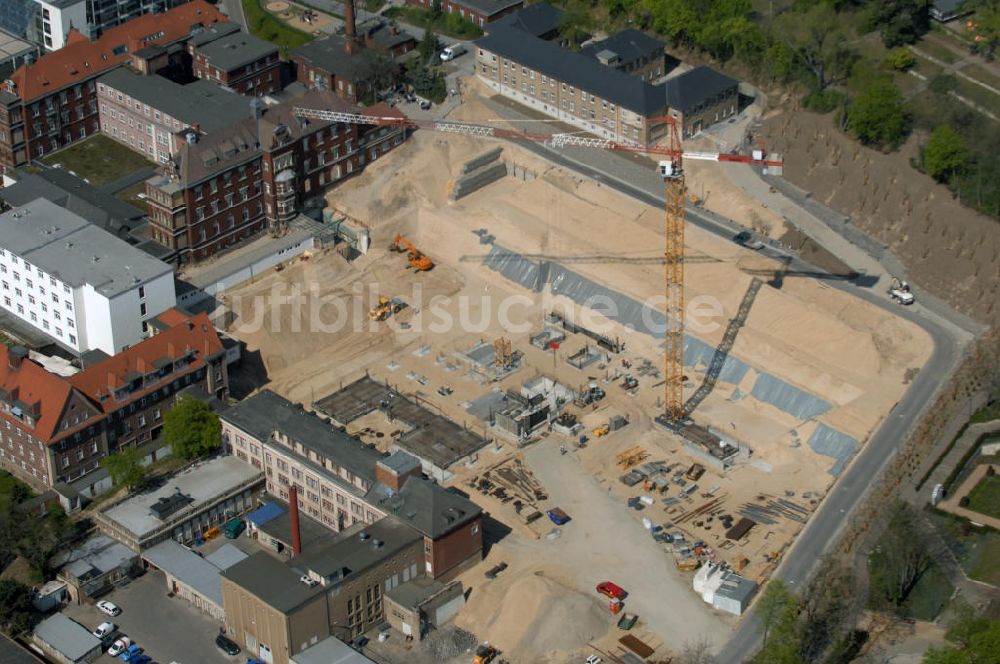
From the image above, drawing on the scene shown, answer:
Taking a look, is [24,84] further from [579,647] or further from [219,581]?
[579,647]

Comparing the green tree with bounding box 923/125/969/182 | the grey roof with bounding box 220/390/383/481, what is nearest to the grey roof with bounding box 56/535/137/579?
the grey roof with bounding box 220/390/383/481

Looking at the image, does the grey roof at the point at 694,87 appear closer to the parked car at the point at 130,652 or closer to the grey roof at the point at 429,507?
the grey roof at the point at 429,507

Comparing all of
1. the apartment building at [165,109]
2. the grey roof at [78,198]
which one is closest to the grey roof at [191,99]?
the apartment building at [165,109]

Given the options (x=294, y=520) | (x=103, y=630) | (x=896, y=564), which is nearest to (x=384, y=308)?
(x=294, y=520)

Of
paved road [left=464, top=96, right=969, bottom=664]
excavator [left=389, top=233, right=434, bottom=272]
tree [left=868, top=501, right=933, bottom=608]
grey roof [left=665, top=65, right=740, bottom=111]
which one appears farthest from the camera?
grey roof [left=665, top=65, right=740, bottom=111]

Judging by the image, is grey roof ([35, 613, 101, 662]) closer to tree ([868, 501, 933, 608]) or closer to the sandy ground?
tree ([868, 501, 933, 608])

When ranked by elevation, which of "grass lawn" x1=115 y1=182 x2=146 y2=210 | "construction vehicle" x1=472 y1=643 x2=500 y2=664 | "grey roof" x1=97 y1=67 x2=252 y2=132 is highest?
"grey roof" x1=97 y1=67 x2=252 y2=132

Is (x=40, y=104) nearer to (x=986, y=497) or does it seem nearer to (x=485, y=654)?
(x=485, y=654)
